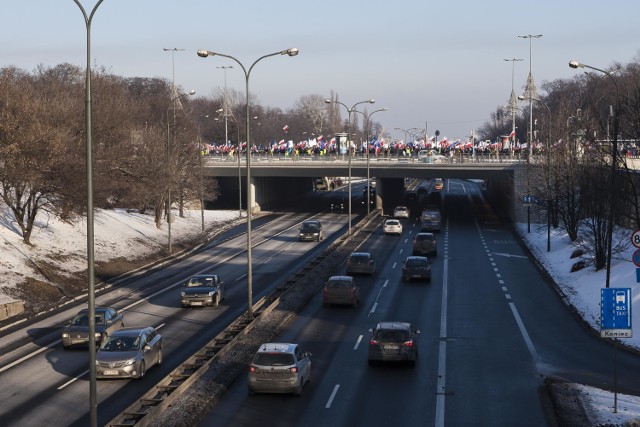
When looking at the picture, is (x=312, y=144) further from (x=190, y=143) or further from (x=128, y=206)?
(x=128, y=206)

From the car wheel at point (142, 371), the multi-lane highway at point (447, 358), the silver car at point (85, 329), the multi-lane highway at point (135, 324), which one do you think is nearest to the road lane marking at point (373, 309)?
the multi-lane highway at point (447, 358)

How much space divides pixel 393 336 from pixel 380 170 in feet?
201

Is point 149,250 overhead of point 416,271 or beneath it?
beneath

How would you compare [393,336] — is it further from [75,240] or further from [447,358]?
[75,240]

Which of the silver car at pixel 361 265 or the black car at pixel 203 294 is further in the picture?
the silver car at pixel 361 265

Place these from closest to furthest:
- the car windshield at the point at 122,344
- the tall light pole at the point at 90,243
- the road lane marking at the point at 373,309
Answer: the tall light pole at the point at 90,243
the car windshield at the point at 122,344
the road lane marking at the point at 373,309

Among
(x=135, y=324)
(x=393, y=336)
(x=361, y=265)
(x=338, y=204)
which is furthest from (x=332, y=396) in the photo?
(x=338, y=204)

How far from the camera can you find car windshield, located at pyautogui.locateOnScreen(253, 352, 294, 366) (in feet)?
80.3

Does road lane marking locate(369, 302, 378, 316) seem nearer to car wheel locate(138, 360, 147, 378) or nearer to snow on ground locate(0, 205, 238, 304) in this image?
car wheel locate(138, 360, 147, 378)

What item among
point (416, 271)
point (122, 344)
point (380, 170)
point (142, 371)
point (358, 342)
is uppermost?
point (380, 170)

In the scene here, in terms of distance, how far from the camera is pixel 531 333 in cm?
3491

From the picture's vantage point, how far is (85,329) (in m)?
31.3

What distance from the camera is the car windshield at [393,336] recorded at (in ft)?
93.0

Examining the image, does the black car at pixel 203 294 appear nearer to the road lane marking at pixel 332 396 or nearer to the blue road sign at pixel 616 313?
the road lane marking at pixel 332 396
